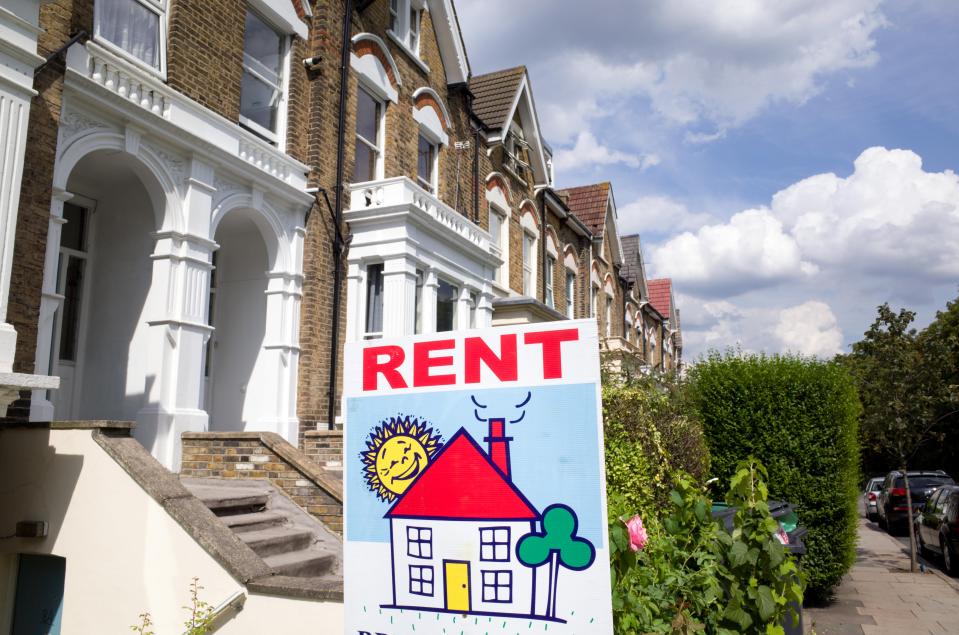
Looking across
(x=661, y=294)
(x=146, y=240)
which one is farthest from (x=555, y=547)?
(x=661, y=294)

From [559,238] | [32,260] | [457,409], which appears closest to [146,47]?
[32,260]

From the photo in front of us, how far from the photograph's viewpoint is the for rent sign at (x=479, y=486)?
2.68 metres

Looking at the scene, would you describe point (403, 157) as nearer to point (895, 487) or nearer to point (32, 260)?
point (32, 260)

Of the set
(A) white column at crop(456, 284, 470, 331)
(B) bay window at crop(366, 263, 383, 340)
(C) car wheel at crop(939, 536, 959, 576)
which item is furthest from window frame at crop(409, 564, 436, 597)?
(C) car wheel at crop(939, 536, 959, 576)

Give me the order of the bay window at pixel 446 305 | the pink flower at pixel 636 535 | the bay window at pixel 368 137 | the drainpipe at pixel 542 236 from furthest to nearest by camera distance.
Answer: the drainpipe at pixel 542 236 < the bay window at pixel 446 305 < the bay window at pixel 368 137 < the pink flower at pixel 636 535

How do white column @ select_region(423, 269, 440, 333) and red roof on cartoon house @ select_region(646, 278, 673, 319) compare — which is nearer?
white column @ select_region(423, 269, 440, 333)

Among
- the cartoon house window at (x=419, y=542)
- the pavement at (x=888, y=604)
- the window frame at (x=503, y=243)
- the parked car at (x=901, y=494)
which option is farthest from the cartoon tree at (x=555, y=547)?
the parked car at (x=901, y=494)

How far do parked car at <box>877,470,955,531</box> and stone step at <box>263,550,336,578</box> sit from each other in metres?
18.9

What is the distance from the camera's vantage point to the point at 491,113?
19.0 metres

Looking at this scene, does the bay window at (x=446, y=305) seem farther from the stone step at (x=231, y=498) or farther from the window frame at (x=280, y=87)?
the stone step at (x=231, y=498)

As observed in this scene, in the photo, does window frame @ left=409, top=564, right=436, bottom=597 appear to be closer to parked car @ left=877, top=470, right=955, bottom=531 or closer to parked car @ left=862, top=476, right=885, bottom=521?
parked car @ left=877, top=470, right=955, bottom=531

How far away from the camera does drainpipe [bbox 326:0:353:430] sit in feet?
38.4

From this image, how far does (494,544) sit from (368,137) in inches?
462

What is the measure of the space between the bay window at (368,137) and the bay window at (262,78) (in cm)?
177
